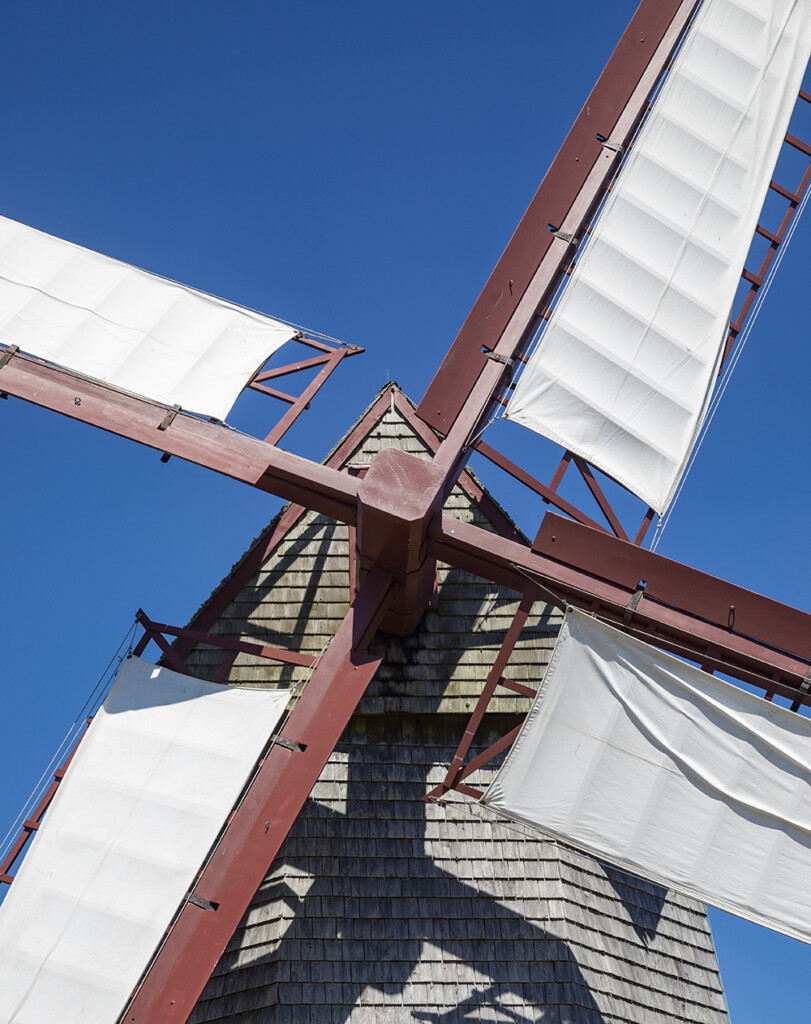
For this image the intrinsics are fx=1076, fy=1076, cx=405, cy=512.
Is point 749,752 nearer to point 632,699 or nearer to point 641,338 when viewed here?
point 632,699

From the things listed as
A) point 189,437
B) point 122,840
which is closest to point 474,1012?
point 122,840

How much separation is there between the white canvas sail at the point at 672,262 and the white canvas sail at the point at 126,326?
2077 millimetres

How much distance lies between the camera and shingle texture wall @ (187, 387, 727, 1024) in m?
7.08

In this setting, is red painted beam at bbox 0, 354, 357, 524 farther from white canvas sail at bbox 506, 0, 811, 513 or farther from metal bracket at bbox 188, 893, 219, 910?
metal bracket at bbox 188, 893, 219, 910

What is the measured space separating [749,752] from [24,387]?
524cm

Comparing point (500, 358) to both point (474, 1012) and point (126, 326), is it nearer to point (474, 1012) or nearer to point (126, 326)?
point (126, 326)

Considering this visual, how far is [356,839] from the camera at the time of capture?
772 centimetres

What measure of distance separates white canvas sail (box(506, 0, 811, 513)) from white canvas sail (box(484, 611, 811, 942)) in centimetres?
147

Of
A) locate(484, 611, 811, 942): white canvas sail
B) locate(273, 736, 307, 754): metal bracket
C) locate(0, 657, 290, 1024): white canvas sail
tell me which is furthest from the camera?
locate(484, 611, 811, 942): white canvas sail

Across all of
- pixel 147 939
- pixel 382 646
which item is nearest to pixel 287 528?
pixel 382 646

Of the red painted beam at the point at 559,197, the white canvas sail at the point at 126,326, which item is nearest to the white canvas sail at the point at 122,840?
the white canvas sail at the point at 126,326

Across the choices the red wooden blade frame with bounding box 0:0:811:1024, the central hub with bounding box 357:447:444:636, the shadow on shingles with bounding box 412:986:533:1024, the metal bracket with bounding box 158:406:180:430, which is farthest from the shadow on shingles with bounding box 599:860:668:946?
the metal bracket with bounding box 158:406:180:430

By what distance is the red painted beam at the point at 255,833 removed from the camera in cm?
575

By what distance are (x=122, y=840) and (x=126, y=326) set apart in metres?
3.68
